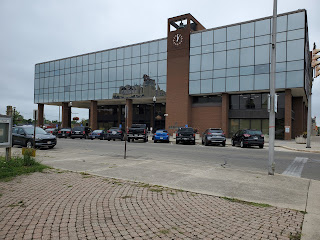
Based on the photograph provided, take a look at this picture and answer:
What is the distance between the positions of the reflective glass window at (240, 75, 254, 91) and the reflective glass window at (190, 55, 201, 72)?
6.91 m

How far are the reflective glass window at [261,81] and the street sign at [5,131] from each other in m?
30.2

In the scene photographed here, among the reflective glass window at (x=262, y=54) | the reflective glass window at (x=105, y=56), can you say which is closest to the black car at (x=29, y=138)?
the reflective glass window at (x=262, y=54)

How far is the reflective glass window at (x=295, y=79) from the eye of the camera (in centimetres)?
2985

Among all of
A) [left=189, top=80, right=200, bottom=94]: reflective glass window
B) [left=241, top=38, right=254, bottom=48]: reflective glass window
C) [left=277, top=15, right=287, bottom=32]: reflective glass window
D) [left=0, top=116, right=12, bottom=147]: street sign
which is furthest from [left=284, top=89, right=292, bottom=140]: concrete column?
[left=0, top=116, right=12, bottom=147]: street sign

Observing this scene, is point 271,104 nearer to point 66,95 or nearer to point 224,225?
point 224,225

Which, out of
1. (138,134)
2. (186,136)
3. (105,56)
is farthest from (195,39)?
(186,136)

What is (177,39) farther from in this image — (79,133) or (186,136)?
(79,133)

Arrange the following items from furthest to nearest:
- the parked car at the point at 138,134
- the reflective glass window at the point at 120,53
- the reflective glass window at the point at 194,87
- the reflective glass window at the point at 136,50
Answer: the reflective glass window at the point at 120,53
the reflective glass window at the point at 136,50
the reflective glass window at the point at 194,87
the parked car at the point at 138,134

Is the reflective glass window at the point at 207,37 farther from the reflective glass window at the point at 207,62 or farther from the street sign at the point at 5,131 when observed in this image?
the street sign at the point at 5,131

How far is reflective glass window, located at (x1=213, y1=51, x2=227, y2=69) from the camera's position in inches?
1383

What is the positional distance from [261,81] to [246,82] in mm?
1882

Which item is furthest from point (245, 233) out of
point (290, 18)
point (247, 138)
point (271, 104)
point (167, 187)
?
point (290, 18)

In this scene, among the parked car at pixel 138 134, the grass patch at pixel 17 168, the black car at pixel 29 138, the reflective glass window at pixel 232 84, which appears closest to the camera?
the grass patch at pixel 17 168

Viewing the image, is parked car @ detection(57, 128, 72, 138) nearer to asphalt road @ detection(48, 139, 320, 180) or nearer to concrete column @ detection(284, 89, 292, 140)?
asphalt road @ detection(48, 139, 320, 180)
